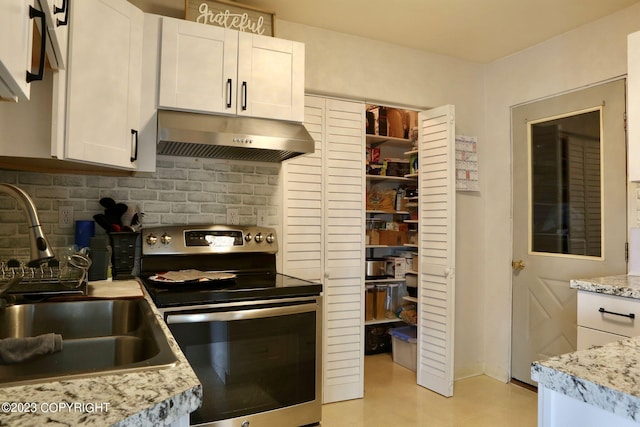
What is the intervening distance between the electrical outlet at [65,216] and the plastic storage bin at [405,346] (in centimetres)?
259

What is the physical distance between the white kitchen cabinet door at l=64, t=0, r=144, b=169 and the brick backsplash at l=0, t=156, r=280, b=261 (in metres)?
0.36

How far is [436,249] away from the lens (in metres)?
3.04

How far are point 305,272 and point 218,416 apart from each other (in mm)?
1068

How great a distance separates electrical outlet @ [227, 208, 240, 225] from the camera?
2520mm

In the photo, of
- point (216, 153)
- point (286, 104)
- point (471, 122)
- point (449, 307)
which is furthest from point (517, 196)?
point (216, 153)

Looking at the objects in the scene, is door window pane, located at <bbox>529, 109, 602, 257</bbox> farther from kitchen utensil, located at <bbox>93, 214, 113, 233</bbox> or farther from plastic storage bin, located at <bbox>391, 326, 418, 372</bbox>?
kitchen utensil, located at <bbox>93, 214, 113, 233</bbox>

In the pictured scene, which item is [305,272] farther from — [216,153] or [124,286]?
[124,286]

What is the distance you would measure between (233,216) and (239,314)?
781 mm

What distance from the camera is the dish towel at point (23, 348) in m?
1.02

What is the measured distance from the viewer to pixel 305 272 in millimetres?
2727

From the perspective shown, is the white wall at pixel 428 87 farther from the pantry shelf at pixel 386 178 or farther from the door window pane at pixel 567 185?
the pantry shelf at pixel 386 178

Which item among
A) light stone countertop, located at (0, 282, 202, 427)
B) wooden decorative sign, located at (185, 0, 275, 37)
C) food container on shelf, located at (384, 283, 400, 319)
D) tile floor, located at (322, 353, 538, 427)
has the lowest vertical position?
tile floor, located at (322, 353, 538, 427)

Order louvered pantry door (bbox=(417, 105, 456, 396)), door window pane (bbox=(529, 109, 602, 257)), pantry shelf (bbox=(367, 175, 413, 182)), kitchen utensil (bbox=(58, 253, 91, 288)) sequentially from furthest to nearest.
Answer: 1. pantry shelf (bbox=(367, 175, 413, 182))
2. louvered pantry door (bbox=(417, 105, 456, 396))
3. door window pane (bbox=(529, 109, 602, 257))
4. kitchen utensil (bbox=(58, 253, 91, 288))

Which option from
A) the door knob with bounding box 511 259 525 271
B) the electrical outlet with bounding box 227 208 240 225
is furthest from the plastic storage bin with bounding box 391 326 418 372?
the electrical outlet with bounding box 227 208 240 225
